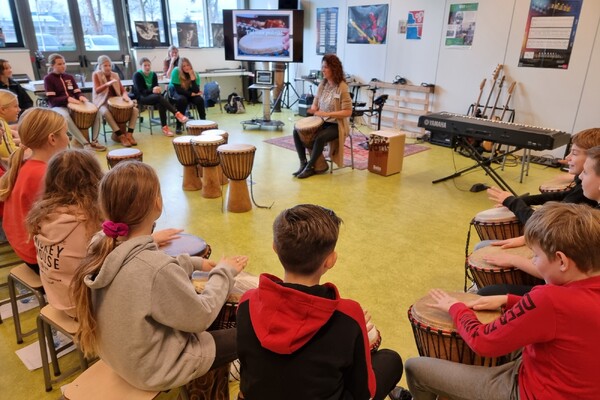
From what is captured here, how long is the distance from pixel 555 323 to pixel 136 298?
1229 millimetres

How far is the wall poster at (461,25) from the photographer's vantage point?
6.13m

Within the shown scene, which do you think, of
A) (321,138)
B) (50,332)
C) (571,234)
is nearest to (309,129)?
(321,138)

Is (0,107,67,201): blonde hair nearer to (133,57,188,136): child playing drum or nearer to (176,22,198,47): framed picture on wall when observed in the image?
(133,57,188,136): child playing drum

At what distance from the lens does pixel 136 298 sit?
1281 millimetres

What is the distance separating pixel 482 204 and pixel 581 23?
2890 millimetres

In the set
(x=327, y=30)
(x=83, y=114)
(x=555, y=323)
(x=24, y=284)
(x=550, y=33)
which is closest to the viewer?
(x=555, y=323)

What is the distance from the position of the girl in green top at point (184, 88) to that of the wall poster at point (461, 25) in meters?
4.23

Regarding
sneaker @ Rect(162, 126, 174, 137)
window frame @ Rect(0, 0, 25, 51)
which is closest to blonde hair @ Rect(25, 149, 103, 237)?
sneaker @ Rect(162, 126, 174, 137)

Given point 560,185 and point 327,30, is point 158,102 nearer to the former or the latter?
point 327,30

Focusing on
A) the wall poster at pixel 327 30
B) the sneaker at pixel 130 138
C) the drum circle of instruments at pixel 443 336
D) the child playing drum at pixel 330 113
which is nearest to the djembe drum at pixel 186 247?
the drum circle of instruments at pixel 443 336

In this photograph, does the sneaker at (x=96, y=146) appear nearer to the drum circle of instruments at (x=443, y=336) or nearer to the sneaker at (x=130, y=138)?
the sneaker at (x=130, y=138)

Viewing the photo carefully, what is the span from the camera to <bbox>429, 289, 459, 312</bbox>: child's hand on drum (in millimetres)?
1593

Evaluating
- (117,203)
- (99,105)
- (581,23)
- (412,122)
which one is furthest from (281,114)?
(117,203)

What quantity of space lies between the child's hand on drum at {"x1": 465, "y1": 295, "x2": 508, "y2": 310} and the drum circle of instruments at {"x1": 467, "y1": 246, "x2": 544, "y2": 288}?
423 mm
